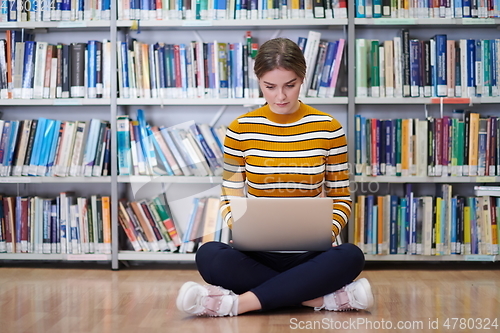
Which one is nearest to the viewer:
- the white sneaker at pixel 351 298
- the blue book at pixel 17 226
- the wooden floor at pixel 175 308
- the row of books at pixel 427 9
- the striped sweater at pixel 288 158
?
the wooden floor at pixel 175 308

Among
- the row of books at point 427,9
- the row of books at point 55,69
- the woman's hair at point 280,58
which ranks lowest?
the woman's hair at point 280,58

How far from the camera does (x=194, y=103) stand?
9.27ft

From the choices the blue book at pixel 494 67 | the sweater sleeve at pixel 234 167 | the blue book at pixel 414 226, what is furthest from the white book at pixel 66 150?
the blue book at pixel 494 67

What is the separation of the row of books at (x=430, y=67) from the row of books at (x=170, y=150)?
2.47 feet

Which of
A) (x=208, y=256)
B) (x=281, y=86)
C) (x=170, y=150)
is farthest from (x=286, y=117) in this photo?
(x=170, y=150)

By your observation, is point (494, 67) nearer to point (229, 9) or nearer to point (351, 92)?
point (351, 92)

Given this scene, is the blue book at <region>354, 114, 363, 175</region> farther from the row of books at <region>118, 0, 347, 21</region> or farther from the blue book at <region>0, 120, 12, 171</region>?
the blue book at <region>0, 120, 12, 171</region>

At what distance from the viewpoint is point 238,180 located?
2.08 meters

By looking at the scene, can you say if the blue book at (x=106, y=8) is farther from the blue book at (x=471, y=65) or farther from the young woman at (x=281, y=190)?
the blue book at (x=471, y=65)

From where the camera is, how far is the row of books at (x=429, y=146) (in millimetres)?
2805

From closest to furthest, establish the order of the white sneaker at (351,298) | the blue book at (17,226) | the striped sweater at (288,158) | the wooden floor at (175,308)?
the wooden floor at (175,308), the white sneaker at (351,298), the striped sweater at (288,158), the blue book at (17,226)

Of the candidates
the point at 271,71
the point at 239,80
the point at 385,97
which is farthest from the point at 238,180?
the point at 385,97

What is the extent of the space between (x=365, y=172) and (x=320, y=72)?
20.6 inches

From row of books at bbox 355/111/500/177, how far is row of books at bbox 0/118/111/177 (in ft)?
4.09
